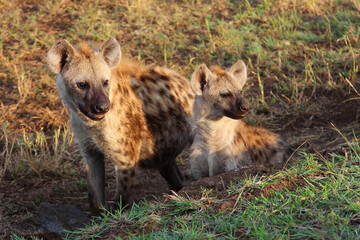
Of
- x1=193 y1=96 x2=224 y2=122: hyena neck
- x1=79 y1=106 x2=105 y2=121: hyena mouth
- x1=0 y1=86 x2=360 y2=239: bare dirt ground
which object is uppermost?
x1=79 y1=106 x2=105 y2=121: hyena mouth

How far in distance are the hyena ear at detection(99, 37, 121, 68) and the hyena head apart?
1.88 feet

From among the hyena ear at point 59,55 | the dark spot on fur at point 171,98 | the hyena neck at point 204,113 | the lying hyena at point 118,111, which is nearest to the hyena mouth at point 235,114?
the hyena neck at point 204,113

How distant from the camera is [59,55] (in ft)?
12.2

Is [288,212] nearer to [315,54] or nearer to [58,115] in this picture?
[58,115]

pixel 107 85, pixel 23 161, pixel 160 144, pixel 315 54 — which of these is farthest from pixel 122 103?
pixel 315 54

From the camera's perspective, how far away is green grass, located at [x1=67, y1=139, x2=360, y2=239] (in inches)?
96.0

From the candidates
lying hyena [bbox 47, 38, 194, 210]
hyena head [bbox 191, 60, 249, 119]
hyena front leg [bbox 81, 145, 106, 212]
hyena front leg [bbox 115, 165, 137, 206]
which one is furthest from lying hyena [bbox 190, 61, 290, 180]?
hyena front leg [bbox 81, 145, 106, 212]

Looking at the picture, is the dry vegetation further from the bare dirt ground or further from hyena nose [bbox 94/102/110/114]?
hyena nose [bbox 94/102/110/114]

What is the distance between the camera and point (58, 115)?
217 inches

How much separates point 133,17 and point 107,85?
3.53m

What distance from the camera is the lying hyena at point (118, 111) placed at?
367 centimetres

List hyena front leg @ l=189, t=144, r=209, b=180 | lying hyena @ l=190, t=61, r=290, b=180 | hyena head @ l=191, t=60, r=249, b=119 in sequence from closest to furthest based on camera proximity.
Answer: hyena head @ l=191, t=60, r=249, b=119
lying hyena @ l=190, t=61, r=290, b=180
hyena front leg @ l=189, t=144, r=209, b=180

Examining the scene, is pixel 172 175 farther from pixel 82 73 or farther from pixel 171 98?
pixel 82 73

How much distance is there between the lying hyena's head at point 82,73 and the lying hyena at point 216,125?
0.66m
